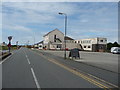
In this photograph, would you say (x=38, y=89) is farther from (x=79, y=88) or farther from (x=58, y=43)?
(x=58, y=43)

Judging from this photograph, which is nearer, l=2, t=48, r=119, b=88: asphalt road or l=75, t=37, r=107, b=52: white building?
l=2, t=48, r=119, b=88: asphalt road

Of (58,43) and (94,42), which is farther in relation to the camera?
(58,43)

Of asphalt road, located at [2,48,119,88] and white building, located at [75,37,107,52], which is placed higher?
white building, located at [75,37,107,52]

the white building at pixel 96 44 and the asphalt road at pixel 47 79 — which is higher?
the white building at pixel 96 44

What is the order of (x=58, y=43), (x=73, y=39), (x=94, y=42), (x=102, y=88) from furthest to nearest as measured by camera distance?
(x=73, y=39) < (x=58, y=43) < (x=94, y=42) < (x=102, y=88)

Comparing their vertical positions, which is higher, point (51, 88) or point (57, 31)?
point (57, 31)

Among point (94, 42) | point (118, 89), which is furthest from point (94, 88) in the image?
point (94, 42)

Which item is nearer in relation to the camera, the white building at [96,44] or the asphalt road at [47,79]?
the asphalt road at [47,79]

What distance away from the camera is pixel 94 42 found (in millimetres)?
94438

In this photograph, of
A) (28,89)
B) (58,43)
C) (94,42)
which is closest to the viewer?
(28,89)

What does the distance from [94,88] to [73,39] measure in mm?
117557

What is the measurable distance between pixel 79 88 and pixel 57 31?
105567 millimetres

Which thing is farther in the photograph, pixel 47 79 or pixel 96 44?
pixel 96 44

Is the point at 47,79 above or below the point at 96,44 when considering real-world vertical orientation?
below
